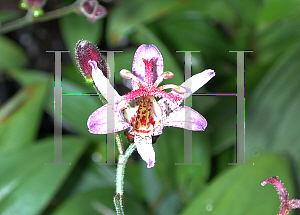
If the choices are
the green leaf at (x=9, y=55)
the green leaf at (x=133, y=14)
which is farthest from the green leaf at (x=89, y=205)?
the green leaf at (x=9, y=55)

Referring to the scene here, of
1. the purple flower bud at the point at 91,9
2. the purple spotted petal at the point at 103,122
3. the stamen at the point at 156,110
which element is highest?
the purple flower bud at the point at 91,9

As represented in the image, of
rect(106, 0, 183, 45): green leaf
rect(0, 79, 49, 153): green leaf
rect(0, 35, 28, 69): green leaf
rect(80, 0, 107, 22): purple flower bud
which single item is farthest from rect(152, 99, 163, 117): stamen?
rect(0, 35, 28, 69): green leaf

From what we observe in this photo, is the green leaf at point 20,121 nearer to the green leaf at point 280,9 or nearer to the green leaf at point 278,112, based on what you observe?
the green leaf at point 278,112

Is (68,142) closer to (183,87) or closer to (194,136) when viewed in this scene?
(194,136)

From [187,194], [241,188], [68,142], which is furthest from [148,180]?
[241,188]

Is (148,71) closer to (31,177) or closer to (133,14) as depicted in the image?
(31,177)

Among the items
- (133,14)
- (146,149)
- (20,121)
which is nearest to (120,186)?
(146,149)
